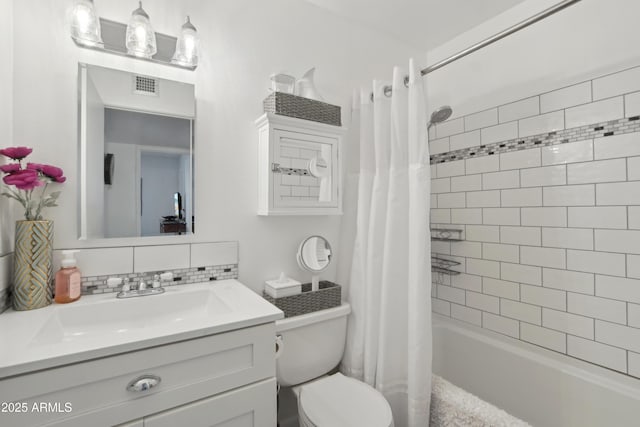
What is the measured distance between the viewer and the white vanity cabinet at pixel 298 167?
1.42 metres

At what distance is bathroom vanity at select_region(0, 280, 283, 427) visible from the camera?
2.22 ft

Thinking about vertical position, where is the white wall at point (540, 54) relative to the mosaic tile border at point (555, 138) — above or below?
above

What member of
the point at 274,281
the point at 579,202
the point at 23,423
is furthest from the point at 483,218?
the point at 23,423

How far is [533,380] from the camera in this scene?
152cm

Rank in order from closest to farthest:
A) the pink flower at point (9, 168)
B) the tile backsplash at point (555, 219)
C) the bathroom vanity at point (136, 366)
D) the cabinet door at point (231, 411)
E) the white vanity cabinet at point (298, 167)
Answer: the bathroom vanity at point (136, 366), the cabinet door at point (231, 411), the pink flower at point (9, 168), the tile backsplash at point (555, 219), the white vanity cabinet at point (298, 167)

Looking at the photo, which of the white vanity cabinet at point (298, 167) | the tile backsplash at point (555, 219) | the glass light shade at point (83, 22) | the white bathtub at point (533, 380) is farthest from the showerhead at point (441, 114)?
the glass light shade at point (83, 22)

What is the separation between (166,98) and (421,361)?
1611mm

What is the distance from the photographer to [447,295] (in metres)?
2.01

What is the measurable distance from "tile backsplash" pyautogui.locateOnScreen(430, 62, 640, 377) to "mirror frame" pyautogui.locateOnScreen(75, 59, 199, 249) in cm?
164

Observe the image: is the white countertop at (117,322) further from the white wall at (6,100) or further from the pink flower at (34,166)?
the pink flower at (34,166)

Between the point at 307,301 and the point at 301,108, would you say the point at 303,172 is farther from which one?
the point at 307,301

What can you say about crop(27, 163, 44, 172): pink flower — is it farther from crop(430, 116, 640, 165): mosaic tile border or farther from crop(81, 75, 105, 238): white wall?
crop(430, 116, 640, 165): mosaic tile border

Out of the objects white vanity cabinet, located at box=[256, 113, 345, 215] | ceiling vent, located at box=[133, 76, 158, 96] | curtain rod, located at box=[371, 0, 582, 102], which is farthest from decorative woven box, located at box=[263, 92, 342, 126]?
ceiling vent, located at box=[133, 76, 158, 96]

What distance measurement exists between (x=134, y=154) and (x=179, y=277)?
56 centimetres
